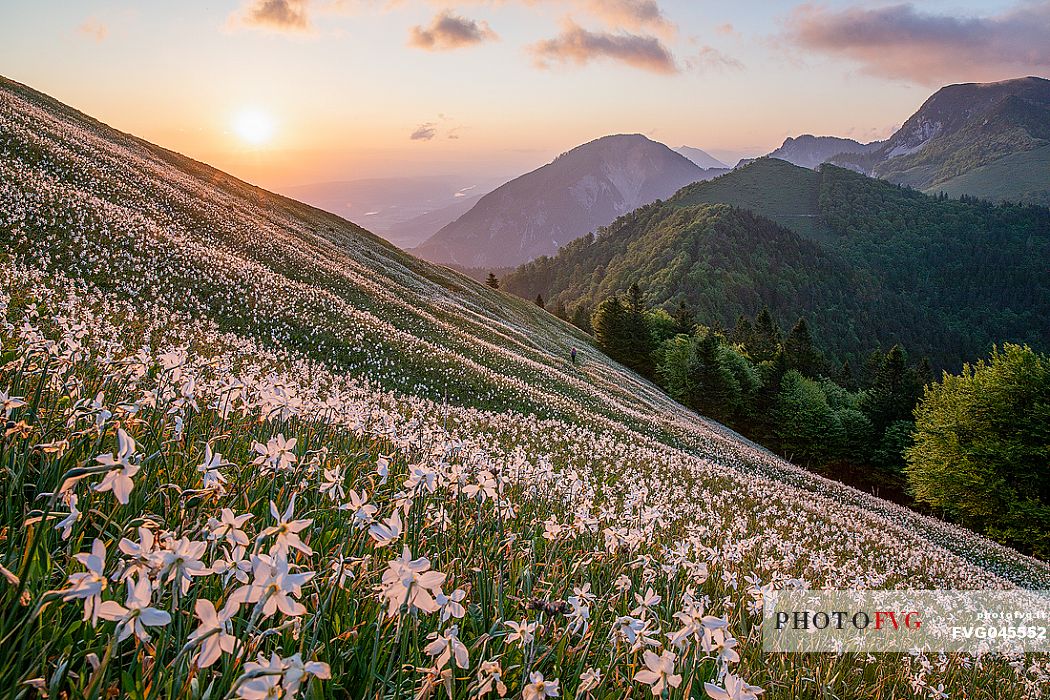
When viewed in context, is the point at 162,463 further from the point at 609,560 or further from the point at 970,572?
the point at 970,572

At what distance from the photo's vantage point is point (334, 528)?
3758 millimetres

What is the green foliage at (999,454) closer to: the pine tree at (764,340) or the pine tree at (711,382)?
the pine tree at (711,382)

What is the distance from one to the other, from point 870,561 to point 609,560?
9.28 metres

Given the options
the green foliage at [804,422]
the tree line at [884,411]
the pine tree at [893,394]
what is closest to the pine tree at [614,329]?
the tree line at [884,411]

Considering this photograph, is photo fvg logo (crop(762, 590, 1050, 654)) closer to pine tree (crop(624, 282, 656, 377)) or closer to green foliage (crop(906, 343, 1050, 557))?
green foliage (crop(906, 343, 1050, 557))

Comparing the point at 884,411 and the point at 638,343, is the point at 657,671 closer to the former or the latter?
the point at 884,411

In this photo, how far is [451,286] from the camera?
220ft

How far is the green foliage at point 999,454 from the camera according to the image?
3722cm

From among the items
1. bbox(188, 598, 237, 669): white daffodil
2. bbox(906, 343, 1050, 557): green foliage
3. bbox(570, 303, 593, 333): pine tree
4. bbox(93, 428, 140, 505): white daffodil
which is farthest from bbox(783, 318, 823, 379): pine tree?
Answer: bbox(188, 598, 237, 669): white daffodil

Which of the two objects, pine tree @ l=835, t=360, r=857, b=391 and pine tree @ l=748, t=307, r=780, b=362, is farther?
pine tree @ l=835, t=360, r=857, b=391

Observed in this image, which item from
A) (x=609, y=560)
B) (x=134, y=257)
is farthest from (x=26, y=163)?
(x=609, y=560)

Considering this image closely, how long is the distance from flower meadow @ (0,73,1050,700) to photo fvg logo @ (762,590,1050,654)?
0.25 meters

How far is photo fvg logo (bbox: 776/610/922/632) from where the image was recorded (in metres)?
5.14

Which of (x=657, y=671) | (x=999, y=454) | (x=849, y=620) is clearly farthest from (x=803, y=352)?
(x=657, y=671)
